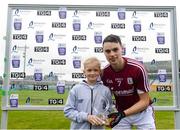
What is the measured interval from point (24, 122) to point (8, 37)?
21.4ft

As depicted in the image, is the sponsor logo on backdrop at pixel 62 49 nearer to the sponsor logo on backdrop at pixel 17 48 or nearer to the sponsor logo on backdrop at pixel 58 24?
the sponsor logo on backdrop at pixel 58 24

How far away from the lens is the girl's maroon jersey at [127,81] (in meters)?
3.42

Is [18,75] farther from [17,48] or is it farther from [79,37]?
[79,37]

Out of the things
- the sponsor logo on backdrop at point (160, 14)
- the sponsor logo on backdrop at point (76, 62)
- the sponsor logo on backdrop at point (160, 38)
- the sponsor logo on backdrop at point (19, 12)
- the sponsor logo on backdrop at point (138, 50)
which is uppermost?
the sponsor logo on backdrop at point (19, 12)

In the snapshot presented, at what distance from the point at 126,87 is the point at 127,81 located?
0.22ft

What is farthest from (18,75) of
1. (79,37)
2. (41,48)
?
(79,37)

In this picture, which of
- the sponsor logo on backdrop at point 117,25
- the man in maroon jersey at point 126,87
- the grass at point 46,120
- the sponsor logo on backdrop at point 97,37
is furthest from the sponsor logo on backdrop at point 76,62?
the man in maroon jersey at point 126,87

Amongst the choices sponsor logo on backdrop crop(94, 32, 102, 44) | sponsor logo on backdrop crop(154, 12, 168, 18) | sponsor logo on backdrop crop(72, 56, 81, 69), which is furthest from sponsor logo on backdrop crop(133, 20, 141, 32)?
sponsor logo on backdrop crop(72, 56, 81, 69)

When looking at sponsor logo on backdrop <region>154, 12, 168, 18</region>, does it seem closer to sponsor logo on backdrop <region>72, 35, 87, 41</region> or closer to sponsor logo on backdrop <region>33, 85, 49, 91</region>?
sponsor logo on backdrop <region>72, 35, 87, 41</region>

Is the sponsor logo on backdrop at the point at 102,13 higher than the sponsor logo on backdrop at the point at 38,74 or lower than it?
higher

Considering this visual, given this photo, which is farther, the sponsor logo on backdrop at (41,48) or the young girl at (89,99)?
the sponsor logo on backdrop at (41,48)

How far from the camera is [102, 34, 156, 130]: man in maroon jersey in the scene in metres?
3.35

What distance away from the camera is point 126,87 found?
3.45m

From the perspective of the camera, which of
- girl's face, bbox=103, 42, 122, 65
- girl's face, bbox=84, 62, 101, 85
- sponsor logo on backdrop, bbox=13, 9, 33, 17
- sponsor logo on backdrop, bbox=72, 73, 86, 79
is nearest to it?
girl's face, bbox=103, 42, 122, 65
